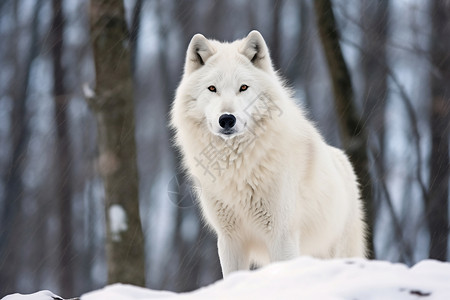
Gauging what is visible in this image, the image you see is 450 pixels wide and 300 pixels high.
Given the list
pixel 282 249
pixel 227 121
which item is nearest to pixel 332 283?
pixel 227 121

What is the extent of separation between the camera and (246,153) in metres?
5.05

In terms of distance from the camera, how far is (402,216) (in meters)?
12.6

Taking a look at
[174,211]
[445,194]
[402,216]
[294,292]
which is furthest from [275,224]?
[174,211]

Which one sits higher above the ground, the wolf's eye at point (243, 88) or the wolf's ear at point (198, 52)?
the wolf's ear at point (198, 52)

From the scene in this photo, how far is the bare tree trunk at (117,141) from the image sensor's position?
7.07 metres

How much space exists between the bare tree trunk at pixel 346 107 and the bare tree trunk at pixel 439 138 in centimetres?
323

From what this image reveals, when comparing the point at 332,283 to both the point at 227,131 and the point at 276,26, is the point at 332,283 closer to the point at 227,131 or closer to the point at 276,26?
the point at 227,131

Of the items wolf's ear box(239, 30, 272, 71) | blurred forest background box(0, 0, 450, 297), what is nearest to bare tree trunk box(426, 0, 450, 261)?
blurred forest background box(0, 0, 450, 297)

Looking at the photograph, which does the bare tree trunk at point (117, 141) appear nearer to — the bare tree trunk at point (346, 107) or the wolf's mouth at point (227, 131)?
the wolf's mouth at point (227, 131)

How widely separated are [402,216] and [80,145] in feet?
Answer: 25.5

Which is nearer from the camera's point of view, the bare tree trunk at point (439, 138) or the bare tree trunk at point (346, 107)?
the bare tree trunk at point (346, 107)

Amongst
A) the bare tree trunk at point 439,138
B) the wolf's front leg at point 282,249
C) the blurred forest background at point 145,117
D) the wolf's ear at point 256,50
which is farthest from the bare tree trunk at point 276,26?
the wolf's front leg at point 282,249

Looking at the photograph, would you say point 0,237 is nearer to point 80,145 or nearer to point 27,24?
point 80,145

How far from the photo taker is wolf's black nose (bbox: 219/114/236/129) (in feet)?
15.0
